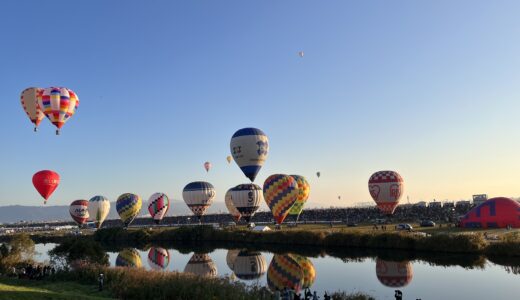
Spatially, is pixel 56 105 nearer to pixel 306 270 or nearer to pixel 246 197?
pixel 306 270

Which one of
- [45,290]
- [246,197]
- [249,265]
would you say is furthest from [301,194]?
[45,290]

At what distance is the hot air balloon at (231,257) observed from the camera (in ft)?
130

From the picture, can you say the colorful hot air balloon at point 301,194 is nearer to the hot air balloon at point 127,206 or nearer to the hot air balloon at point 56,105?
the hot air balloon at point 127,206

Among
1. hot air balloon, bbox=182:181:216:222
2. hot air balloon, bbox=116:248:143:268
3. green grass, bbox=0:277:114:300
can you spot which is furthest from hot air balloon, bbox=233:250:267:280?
hot air balloon, bbox=182:181:216:222

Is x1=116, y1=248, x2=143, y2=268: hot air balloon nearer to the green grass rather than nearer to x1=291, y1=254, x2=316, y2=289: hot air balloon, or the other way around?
the green grass

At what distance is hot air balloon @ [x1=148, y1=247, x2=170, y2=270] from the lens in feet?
135

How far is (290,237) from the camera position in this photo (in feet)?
172

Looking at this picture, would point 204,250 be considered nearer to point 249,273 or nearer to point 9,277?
point 249,273

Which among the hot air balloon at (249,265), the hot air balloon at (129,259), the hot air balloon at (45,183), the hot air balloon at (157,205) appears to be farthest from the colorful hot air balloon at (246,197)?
the hot air balloon at (157,205)

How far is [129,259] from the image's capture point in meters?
45.6

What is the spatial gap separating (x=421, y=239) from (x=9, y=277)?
3203cm

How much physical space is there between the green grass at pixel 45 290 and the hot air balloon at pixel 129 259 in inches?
477

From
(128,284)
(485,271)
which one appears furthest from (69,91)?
(485,271)

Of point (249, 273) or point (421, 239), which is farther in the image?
point (421, 239)
